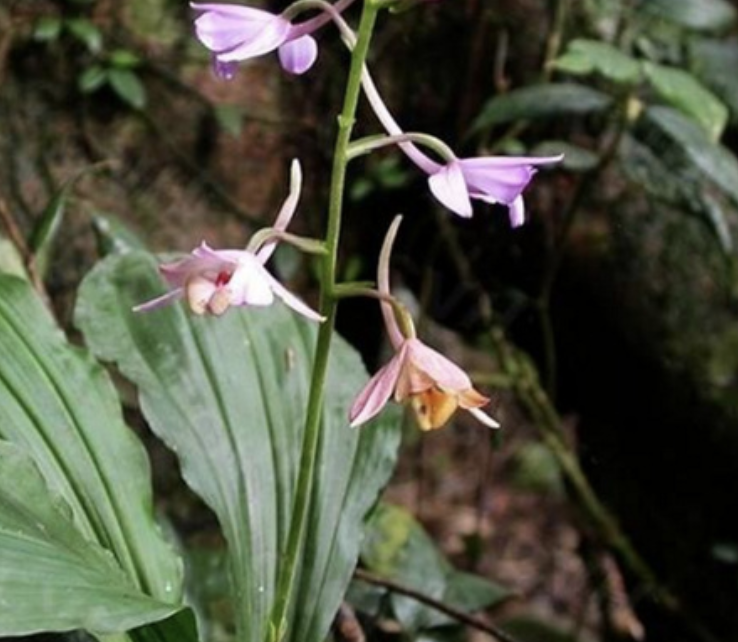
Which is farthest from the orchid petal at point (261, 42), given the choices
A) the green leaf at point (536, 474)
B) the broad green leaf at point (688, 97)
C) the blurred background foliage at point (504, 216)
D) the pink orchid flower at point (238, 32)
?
the green leaf at point (536, 474)

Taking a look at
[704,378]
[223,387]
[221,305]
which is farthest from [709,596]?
[221,305]

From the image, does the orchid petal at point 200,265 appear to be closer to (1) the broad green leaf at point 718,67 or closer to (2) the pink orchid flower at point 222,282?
(2) the pink orchid flower at point 222,282

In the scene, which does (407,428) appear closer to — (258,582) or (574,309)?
(574,309)

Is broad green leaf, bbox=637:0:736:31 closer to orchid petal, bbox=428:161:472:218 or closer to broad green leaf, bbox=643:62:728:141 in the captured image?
broad green leaf, bbox=643:62:728:141

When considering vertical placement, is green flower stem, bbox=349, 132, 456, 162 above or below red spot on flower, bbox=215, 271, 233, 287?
above

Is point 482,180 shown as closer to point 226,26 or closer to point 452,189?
point 452,189

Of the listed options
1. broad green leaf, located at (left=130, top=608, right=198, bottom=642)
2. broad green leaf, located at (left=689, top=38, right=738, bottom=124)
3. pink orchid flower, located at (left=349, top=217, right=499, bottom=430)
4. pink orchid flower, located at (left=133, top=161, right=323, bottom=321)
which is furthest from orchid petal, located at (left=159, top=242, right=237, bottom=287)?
broad green leaf, located at (left=689, top=38, right=738, bottom=124)
